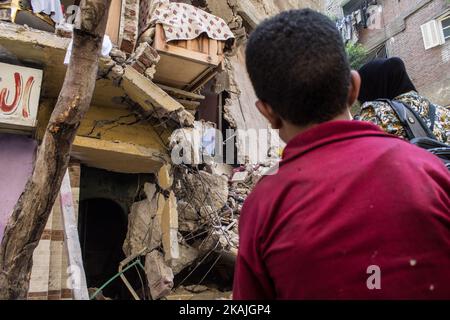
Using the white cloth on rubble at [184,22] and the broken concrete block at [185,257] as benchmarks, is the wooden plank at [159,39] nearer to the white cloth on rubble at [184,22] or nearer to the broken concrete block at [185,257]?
the white cloth on rubble at [184,22]

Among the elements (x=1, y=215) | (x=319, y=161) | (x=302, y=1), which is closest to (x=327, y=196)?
(x=319, y=161)

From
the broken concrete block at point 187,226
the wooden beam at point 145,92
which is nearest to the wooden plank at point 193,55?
the wooden beam at point 145,92

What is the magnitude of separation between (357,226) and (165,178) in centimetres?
597

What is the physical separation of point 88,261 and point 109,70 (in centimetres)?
462

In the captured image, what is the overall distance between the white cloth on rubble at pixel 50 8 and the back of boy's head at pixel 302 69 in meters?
5.50

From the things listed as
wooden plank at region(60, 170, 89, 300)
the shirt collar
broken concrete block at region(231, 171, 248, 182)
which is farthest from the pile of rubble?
the shirt collar

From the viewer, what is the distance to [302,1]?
1479cm

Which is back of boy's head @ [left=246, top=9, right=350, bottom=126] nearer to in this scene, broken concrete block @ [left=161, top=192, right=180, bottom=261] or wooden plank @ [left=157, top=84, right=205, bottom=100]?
broken concrete block @ [left=161, top=192, right=180, bottom=261]

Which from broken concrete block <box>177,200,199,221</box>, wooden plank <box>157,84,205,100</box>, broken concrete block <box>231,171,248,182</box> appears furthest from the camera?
broken concrete block <box>231,171,248,182</box>

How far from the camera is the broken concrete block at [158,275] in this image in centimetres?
628

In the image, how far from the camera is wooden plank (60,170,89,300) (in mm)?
4329

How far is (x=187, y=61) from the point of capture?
7.20m

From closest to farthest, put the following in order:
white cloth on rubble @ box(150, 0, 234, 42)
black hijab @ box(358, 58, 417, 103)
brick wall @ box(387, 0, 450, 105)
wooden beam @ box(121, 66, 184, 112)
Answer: black hijab @ box(358, 58, 417, 103) < wooden beam @ box(121, 66, 184, 112) < white cloth on rubble @ box(150, 0, 234, 42) < brick wall @ box(387, 0, 450, 105)

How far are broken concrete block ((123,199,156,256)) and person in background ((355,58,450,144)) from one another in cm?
512
